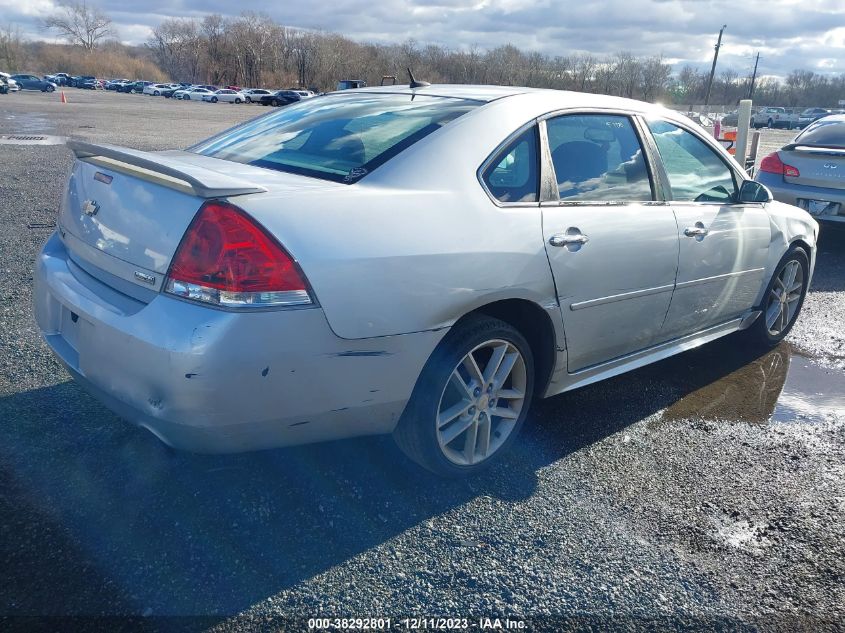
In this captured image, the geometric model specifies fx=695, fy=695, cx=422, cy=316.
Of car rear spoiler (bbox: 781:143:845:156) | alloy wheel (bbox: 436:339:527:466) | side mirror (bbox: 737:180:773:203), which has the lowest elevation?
alloy wheel (bbox: 436:339:527:466)

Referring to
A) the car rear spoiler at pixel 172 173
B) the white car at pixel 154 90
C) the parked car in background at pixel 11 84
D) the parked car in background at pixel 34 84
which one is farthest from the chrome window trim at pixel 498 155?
the white car at pixel 154 90

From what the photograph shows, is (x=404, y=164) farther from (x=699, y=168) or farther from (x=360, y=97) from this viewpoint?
(x=699, y=168)

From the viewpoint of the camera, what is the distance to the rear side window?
2.88 meters

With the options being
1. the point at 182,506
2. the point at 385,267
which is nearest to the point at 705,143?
the point at 385,267

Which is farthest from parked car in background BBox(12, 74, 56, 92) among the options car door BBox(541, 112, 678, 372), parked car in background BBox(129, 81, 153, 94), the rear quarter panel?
the rear quarter panel

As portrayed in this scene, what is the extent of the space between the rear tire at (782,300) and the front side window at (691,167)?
0.86m

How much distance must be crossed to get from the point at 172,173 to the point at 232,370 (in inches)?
28.6

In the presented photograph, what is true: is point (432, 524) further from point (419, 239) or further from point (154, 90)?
point (154, 90)

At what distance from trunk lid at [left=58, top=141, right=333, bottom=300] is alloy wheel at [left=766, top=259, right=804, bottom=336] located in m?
3.58

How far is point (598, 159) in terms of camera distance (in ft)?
11.2

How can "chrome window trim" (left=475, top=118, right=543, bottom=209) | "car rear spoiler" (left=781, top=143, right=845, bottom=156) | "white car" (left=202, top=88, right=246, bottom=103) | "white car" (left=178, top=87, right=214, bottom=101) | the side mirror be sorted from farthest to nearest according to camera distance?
"white car" (left=178, top=87, right=214, bottom=101)
"white car" (left=202, top=88, right=246, bottom=103)
"car rear spoiler" (left=781, top=143, right=845, bottom=156)
the side mirror
"chrome window trim" (left=475, top=118, right=543, bottom=209)

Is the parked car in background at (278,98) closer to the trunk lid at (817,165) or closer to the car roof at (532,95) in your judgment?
the trunk lid at (817,165)

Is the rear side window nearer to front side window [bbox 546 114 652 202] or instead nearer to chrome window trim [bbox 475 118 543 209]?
chrome window trim [bbox 475 118 543 209]

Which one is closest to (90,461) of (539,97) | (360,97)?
(360,97)
